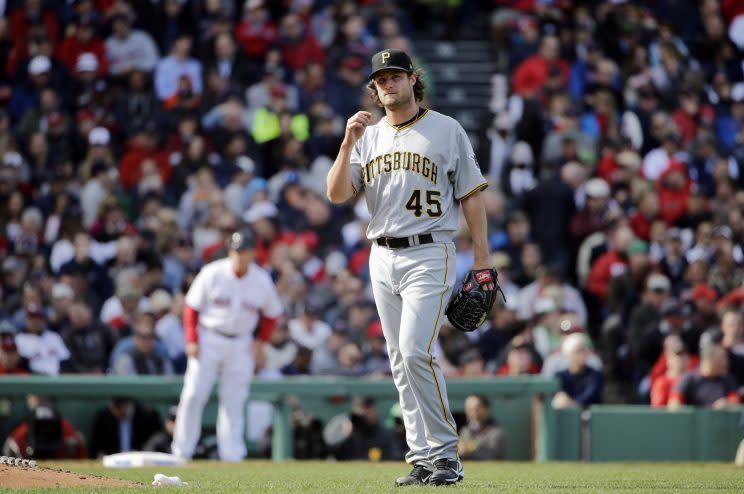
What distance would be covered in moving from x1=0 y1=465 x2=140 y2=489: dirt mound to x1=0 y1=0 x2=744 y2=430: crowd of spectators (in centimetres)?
471

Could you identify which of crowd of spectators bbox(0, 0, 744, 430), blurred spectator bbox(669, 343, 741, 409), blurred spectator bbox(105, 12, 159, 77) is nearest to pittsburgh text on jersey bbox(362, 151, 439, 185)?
crowd of spectators bbox(0, 0, 744, 430)

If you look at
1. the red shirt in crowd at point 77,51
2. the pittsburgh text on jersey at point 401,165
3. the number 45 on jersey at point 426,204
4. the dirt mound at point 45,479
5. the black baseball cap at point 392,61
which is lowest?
the dirt mound at point 45,479

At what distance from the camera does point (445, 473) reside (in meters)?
6.62

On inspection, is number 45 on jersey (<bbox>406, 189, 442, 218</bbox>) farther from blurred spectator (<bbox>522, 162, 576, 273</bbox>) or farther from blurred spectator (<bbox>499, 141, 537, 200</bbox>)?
blurred spectator (<bbox>499, 141, 537, 200</bbox>)

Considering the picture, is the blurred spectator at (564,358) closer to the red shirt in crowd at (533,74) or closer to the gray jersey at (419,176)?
the red shirt in crowd at (533,74)

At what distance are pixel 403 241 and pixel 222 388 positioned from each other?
436cm

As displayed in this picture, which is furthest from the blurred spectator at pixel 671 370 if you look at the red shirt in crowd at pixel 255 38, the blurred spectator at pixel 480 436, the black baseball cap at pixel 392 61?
the red shirt in crowd at pixel 255 38

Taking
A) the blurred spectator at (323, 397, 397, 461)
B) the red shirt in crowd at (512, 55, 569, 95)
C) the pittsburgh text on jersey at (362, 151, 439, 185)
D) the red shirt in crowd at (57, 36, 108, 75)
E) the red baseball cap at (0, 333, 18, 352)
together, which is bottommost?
the blurred spectator at (323, 397, 397, 461)

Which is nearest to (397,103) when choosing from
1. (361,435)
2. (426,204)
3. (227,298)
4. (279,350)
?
(426,204)

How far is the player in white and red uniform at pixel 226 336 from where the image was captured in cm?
1064

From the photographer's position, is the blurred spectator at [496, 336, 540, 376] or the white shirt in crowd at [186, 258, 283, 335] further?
the blurred spectator at [496, 336, 540, 376]

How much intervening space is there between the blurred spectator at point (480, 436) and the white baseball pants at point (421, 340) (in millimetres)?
4376

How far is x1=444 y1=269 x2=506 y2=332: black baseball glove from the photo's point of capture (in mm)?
6805

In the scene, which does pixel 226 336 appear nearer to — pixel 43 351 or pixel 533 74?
pixel 43 351
